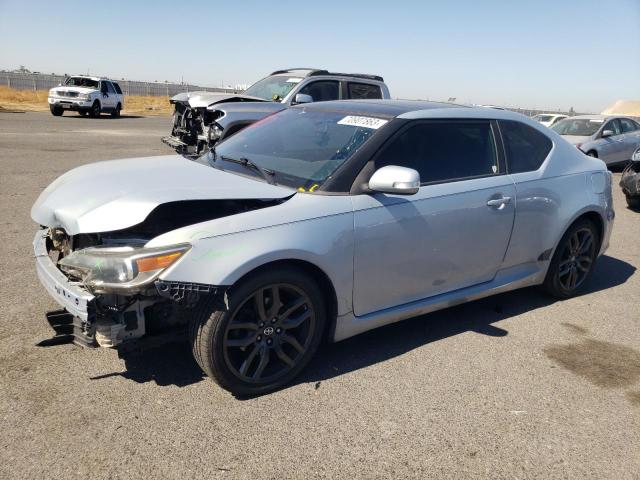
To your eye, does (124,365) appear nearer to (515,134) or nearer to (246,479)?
(246,479)

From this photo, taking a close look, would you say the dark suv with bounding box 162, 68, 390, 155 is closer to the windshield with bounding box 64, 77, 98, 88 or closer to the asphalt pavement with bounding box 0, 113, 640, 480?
the asphalt pavement with bounding box 0, 113, 640, 480

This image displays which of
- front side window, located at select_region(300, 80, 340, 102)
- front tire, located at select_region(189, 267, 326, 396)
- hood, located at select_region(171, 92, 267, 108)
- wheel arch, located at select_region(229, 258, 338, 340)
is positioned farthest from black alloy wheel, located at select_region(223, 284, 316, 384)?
front side window, located at select_region(300, 80, 340, 102)

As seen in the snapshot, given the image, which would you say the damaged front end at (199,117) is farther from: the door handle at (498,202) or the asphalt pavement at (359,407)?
the door handle at (498,202)

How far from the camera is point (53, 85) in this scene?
55.8 metres

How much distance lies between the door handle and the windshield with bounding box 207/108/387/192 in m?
1.00

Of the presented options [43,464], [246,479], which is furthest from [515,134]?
[43,464]

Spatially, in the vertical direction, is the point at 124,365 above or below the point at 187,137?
below

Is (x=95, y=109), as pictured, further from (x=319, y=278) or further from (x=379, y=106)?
(x=319, y=278)

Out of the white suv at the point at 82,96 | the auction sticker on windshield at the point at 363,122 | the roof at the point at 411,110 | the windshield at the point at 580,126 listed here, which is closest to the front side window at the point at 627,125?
the windshield at the point at 580,126

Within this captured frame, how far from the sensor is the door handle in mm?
4004

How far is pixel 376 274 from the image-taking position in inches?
137

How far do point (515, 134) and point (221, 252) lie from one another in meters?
2.78

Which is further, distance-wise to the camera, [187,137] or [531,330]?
[187,137]

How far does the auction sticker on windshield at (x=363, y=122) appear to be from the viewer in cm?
373
